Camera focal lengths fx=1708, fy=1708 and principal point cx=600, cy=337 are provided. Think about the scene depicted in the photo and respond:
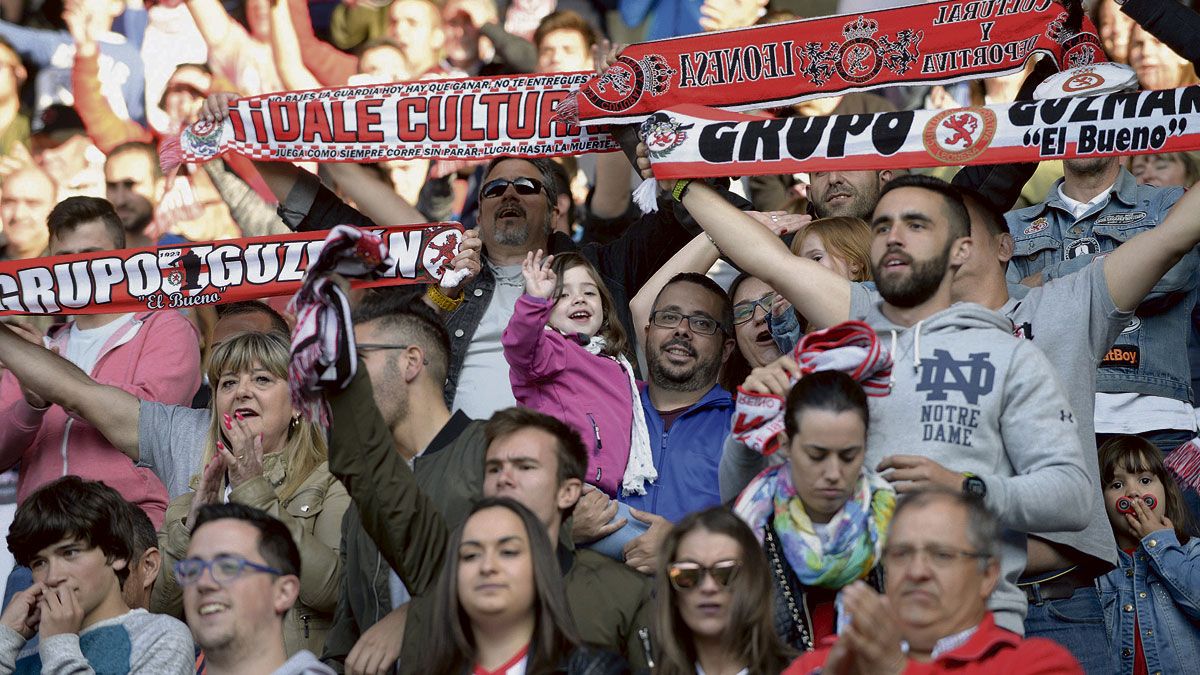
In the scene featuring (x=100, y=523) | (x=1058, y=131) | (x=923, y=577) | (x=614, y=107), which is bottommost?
(x=923, y=577)

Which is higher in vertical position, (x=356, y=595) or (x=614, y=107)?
(x=614, y=107)

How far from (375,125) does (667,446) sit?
2408 millimetres

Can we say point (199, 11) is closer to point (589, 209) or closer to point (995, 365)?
point (589, 209)

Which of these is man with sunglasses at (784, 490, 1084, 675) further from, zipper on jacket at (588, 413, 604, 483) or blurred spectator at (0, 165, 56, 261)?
blurred spectator at (0, 165, 56, 261)

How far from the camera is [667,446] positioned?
634 cm

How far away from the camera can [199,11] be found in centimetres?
1105

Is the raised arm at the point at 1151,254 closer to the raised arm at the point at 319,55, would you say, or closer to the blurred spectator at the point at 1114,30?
the blurred spectator at the point at 1114,30

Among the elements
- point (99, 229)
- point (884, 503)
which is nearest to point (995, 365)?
point (884, 503)

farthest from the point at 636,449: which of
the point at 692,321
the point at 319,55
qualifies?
the point at 319,55

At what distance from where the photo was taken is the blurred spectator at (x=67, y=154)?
10.9 metres

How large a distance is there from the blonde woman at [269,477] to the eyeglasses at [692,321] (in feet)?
4.46

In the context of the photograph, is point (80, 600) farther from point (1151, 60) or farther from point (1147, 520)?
point (1151, 60)

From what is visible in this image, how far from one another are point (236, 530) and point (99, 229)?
2.96 m

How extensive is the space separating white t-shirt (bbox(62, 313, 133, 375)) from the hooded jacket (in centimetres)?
377
